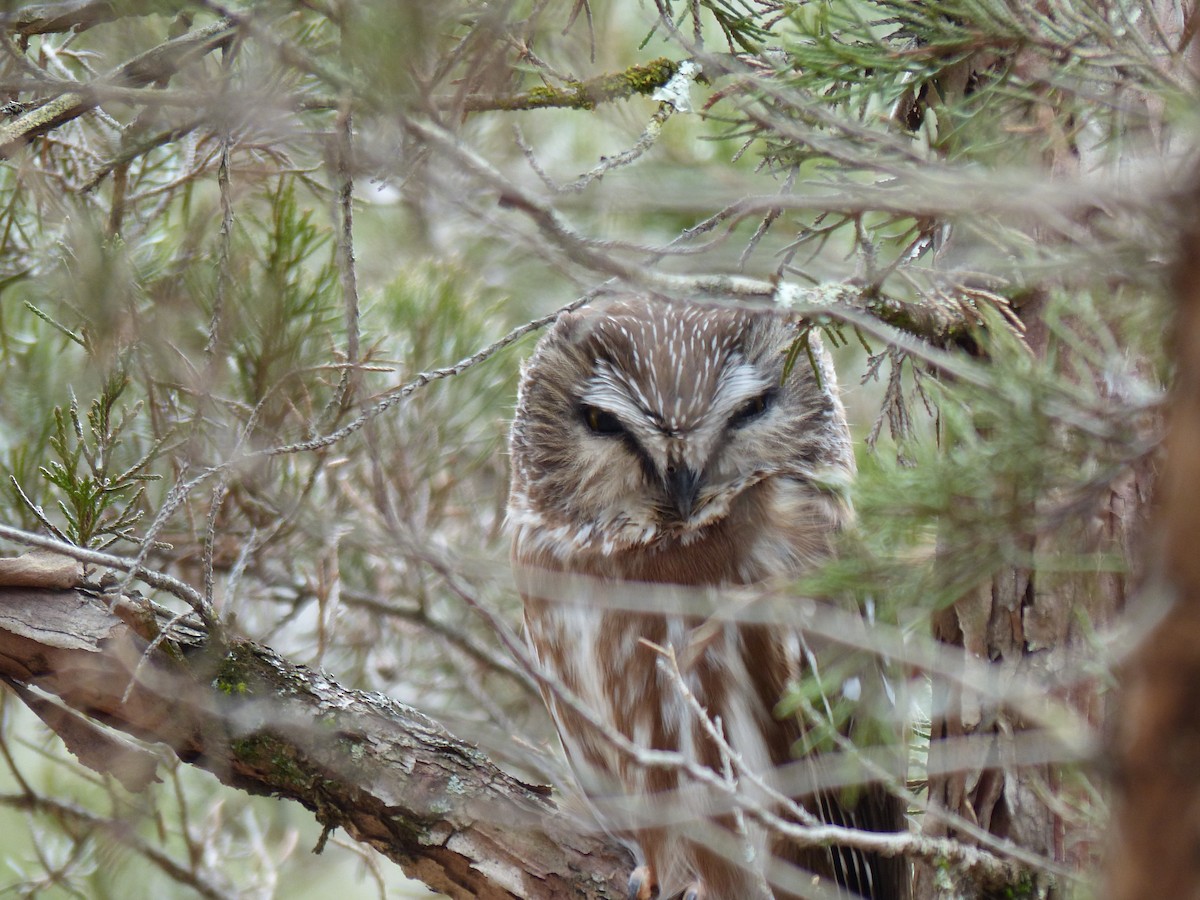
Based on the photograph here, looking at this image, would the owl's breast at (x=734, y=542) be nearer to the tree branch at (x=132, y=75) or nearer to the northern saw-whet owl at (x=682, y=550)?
the northern saw-whet owl at (x=682, y=550)

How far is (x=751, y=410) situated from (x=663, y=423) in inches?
9.6

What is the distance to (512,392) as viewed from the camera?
11.3ft

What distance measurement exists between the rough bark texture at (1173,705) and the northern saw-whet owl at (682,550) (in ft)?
4.85

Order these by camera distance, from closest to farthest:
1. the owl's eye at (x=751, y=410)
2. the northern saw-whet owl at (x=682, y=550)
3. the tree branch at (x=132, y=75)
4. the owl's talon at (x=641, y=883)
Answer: the tree branch at (x=132, y=75), the owl's talon at (x=641, y=883), the northern saw-whet owl at (x=682, y=550), the owl's eye at (x=751, y=410)

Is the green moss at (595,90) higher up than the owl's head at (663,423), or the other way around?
the green moss at (595,90)

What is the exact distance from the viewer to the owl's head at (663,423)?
97.3 inches

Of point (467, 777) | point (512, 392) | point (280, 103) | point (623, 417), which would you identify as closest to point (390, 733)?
point (467, 777)

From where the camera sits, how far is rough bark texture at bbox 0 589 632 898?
200 centimetres

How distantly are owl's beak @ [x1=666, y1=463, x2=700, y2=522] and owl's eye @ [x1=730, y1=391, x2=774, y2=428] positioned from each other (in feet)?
0.60

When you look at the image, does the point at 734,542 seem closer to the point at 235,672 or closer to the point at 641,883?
the point at 641,883

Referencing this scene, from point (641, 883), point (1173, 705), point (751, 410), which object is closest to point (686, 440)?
point (751, 410)

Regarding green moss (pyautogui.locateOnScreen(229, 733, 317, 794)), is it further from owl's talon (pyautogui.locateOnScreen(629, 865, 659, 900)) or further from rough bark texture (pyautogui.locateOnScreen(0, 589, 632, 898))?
owl's talon (pyautogui.locateOnScreen(629, 865, 659, 900))

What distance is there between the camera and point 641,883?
7.39 ft

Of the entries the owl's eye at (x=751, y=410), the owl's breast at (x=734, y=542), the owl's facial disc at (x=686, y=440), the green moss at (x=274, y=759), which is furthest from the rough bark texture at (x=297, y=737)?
the owl's eye at (x=751, y=410)
